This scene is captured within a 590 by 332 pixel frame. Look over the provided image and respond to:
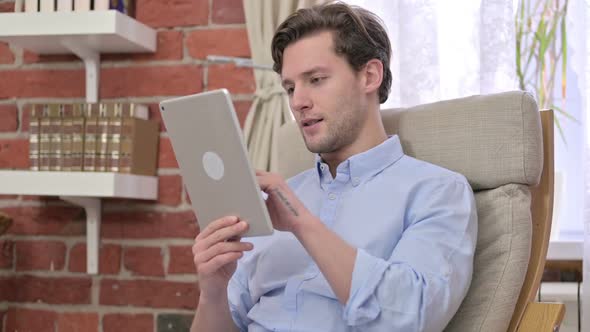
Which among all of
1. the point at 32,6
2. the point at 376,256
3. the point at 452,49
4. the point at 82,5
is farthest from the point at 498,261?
the point at 32,6

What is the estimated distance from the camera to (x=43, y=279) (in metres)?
2.16

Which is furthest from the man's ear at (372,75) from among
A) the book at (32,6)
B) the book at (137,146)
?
the book at (32,6)

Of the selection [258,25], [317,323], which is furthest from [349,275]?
[258,25]

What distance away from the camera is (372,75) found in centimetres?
145

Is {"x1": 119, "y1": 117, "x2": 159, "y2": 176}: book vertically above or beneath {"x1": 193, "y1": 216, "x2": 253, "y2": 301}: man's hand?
Answer: above

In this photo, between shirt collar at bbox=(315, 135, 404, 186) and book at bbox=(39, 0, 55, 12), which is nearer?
shirt collar at bbox=(315, 135, 404, 186)

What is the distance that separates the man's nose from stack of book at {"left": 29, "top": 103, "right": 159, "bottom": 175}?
70cm

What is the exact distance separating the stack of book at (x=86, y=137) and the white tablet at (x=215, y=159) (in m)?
0.79

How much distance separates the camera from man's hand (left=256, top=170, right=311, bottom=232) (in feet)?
A: 3.78

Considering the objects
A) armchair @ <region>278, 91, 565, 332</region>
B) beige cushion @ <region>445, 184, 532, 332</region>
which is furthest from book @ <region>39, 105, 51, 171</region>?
beige cushion @ <region>445, 184, 532, 332</region>

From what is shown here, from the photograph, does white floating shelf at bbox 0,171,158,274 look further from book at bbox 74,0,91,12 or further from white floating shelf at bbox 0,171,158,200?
book at bbox 74,0,91,12

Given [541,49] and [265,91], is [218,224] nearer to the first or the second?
[265,91]

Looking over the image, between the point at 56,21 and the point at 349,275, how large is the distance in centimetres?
114

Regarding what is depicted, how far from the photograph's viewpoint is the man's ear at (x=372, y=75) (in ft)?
4.74
